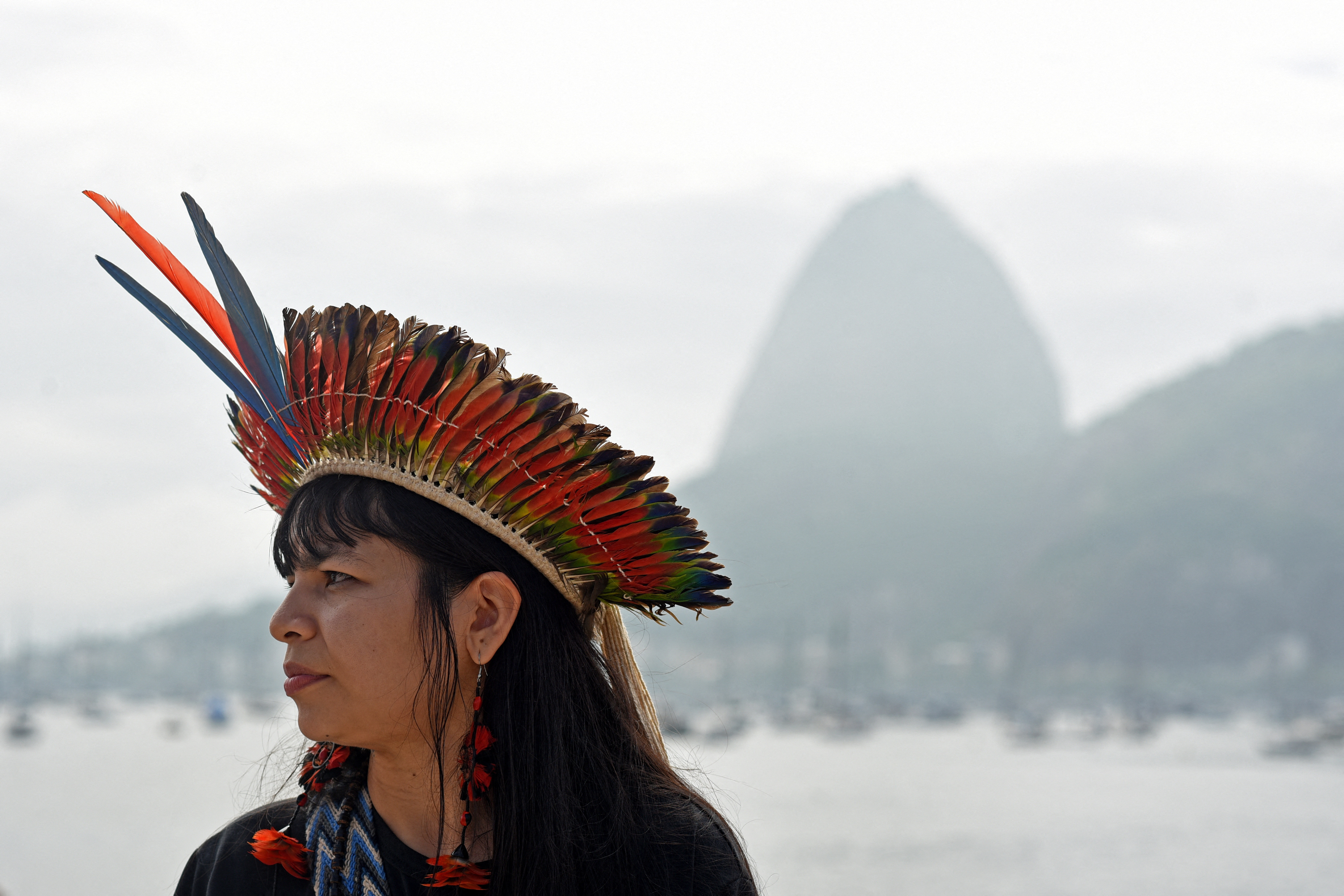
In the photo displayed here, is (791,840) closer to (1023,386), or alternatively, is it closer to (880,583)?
(880,583)

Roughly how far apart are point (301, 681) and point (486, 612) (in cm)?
26

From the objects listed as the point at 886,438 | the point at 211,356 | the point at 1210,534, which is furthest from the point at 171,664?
the point at 211,356

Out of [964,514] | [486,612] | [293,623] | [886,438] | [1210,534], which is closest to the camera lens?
[293,623]

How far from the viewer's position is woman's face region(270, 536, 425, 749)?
6.41ft

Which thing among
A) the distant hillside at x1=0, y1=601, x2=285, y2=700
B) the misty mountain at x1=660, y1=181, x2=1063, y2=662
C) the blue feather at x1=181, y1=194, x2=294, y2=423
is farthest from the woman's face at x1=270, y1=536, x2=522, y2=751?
the distant hillside at x1=0, y1=601, x2=285, y2=700

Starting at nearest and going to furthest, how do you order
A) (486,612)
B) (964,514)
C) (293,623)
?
1. (293,623)
2. (486,612)
3. (964,514)

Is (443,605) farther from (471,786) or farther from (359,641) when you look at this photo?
(471,786)

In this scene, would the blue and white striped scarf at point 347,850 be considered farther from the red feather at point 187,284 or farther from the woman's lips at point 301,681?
the red feather at point 187,284

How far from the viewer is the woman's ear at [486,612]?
2.04 meters

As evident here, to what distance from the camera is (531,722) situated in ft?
6.81

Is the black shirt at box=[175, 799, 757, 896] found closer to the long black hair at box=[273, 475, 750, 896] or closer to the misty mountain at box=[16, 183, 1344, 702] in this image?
the long black hair at box=[273, 475, 750, 896]

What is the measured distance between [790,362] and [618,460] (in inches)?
5811

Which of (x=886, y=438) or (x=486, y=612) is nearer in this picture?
(x=486, y=612)

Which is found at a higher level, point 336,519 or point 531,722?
point 336,519
